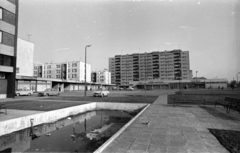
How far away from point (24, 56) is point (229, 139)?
158ft

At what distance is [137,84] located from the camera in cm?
10200

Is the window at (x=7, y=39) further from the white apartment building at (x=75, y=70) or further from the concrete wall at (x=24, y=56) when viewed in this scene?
the white apartment building at (x=75, y=70)

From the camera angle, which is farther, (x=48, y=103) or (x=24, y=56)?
(x=24, y=56)

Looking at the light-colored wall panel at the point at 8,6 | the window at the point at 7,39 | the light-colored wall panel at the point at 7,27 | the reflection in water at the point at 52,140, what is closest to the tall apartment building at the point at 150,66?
the window at the point at 7,39

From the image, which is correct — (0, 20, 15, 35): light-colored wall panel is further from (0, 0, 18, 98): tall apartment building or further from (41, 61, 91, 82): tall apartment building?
(41, 61, 91, 82): tall apartment building

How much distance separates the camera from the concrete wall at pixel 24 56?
39441mm

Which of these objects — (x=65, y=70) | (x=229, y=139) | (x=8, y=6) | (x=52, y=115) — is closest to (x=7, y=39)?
(x=8, y=6)

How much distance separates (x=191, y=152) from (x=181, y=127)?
250cm

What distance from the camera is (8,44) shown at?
21.7 metres

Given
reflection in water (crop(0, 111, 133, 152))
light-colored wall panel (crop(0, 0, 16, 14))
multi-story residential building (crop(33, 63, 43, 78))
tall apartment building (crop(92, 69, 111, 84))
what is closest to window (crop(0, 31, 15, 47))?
light-colored wall panel (crop(0, 0, 16, 14))

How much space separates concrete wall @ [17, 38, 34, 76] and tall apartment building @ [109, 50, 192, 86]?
75.9 m

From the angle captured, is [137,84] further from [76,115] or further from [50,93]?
[76,115]

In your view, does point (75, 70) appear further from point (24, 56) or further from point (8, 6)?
point (8, 6)

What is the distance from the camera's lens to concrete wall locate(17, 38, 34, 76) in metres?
39.4
